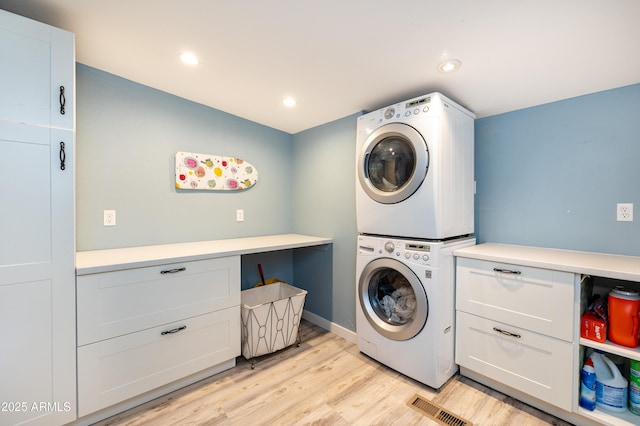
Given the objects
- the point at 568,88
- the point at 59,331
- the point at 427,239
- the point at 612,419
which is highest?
the point at 568,88

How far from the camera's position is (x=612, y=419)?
4.28ft

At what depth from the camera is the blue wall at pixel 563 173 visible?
1616 millimetres

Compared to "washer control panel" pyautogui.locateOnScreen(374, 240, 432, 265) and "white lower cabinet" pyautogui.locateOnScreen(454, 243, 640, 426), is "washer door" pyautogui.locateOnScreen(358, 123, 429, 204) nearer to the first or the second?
"washer control panel" pyautogui.locateOnScreen(374, 240, 432, 265)

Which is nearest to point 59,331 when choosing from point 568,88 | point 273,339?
point 273,339

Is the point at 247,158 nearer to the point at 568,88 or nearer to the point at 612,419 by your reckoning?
the point at 568,88

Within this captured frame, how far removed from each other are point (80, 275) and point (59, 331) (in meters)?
0.27

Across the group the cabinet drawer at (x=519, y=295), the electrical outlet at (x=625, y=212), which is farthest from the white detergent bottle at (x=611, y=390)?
the electrical outlet at (x=625, y=212)

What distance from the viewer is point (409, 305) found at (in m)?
1.90

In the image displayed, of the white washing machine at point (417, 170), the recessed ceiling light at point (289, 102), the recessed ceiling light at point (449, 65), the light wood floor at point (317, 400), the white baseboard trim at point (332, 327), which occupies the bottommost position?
the light wood floor at point (317, 400)

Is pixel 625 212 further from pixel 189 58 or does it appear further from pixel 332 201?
pixel 189 58

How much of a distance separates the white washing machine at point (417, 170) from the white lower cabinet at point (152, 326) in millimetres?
1131

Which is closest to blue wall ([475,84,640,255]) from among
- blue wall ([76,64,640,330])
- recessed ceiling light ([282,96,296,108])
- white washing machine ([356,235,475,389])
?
blue wall ([76,64,640,330])

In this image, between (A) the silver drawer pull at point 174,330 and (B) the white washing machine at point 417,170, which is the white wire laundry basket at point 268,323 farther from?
(B) the white washing machine at point 417,170

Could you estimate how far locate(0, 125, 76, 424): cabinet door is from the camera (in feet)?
3.78
